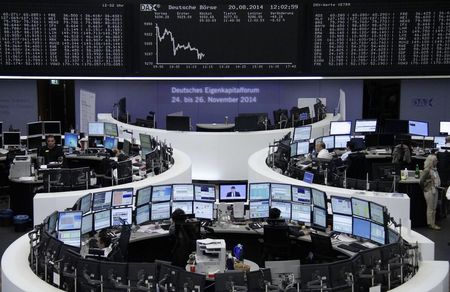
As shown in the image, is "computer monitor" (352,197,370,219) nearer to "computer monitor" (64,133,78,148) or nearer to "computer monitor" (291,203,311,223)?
"computer monitor" (291,203,311,223)

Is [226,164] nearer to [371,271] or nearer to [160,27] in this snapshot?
[160,27]

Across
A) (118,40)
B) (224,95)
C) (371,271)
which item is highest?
(118,40)

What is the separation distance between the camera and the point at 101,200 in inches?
370

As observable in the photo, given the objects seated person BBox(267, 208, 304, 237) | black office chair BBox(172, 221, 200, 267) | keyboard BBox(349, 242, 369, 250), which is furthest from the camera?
seated person BBox(267, 208, 304, 237)

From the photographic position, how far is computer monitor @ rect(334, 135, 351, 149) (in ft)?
48.1

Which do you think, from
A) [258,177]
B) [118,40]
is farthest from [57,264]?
[118,40]

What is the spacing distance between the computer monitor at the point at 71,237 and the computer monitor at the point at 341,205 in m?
3.02

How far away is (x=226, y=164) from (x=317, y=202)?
5.42 meters

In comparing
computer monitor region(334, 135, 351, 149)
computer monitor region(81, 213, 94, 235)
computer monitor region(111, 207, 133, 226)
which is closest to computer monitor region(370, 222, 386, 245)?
computer monitor region(111, 207, 133, 226)

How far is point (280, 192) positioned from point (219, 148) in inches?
196

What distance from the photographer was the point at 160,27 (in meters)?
14.0

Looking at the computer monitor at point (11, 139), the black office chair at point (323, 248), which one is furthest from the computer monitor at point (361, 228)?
the computer monitor at point (11, 139)

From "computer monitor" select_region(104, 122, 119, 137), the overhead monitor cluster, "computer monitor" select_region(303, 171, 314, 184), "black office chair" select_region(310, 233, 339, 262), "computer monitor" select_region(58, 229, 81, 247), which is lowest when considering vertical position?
"black office chair" select_region(310, 233, 339, 262)

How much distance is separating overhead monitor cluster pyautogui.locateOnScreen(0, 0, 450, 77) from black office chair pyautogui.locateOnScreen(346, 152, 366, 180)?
1.89 meters
